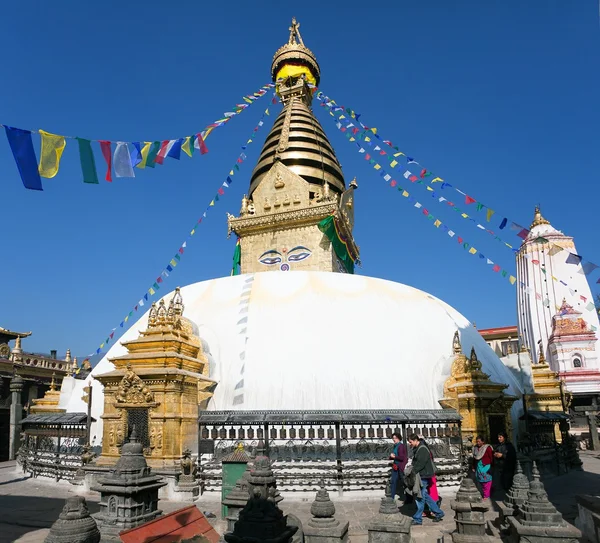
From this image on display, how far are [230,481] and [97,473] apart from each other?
4059 millimetres

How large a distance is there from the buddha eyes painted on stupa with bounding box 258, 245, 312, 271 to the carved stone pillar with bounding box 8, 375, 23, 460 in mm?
10673

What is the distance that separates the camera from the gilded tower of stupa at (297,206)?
21.2 meters

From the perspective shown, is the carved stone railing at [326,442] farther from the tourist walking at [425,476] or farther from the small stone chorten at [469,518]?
the small stone chorten at [469,518]

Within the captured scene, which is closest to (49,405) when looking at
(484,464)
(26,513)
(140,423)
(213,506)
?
(140,423)

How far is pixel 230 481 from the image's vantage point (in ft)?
24.3

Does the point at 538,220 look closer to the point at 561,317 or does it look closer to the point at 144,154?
the point at 561,317

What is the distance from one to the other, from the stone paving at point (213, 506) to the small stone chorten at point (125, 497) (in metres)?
1.28

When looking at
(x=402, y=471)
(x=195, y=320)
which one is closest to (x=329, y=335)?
(x=195, y=320)

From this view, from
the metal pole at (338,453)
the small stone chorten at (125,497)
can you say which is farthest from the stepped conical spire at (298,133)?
the small stone chorten at (125,497)

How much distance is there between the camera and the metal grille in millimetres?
9969

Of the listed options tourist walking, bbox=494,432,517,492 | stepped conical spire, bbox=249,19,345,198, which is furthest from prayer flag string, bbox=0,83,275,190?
stepped conical spire, bbox=249,19,345,198

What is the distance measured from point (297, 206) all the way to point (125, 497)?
1750cm

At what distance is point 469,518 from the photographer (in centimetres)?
612

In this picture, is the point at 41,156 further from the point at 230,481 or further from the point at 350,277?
the point at 350,277
